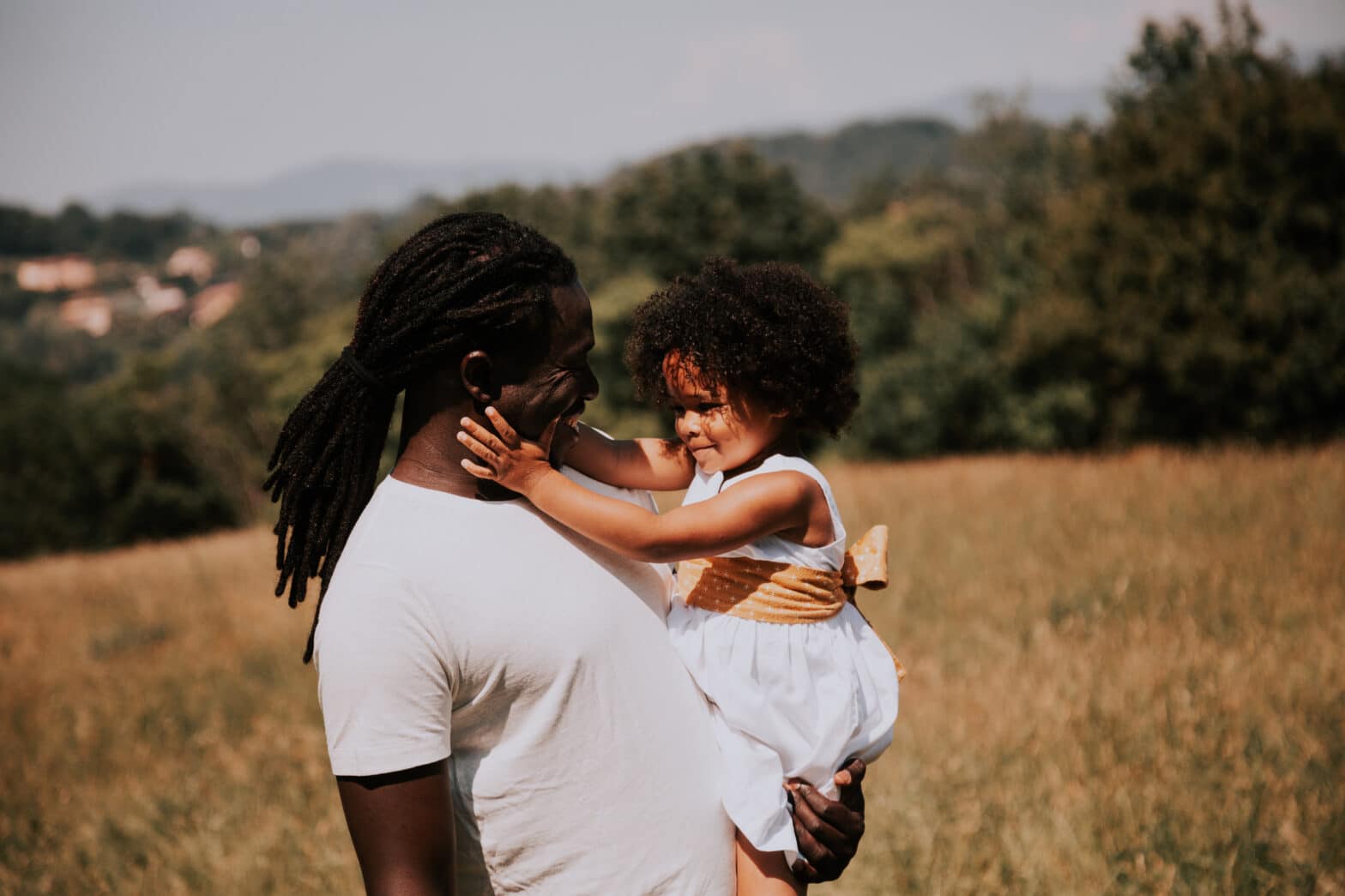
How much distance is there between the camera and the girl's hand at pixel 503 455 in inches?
61.5

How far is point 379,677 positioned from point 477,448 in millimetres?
401

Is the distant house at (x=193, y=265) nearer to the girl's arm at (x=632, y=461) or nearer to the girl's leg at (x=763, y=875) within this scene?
the girl's arm at (x=632, y=461)

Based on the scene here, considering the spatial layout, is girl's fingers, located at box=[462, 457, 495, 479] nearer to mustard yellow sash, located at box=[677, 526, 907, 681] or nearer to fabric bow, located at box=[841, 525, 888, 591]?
mustard yellow sash, located at box=[677, 526, 907, 681]

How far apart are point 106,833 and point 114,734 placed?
2000 millimetres

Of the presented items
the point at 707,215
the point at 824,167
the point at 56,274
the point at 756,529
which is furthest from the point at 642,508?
the point at 824,167

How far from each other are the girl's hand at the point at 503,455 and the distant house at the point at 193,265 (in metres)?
133

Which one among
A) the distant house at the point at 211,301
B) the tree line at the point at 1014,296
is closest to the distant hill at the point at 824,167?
A: the tree line at the point at 1014,296

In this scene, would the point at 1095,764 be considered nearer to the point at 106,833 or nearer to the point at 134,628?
the point at 106,833

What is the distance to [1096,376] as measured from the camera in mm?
22156

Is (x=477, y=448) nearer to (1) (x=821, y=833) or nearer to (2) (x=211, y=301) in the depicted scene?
(1) (x=821, y=833)

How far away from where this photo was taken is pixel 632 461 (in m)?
2.07

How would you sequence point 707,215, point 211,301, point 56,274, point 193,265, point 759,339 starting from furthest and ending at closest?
point 56,274, point 193,265, point 211,301, point 707,215, point 759,339

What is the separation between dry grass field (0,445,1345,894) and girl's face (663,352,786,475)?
94.0 inches

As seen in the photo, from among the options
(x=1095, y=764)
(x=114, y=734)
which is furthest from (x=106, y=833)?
(x=1095, y=764)
